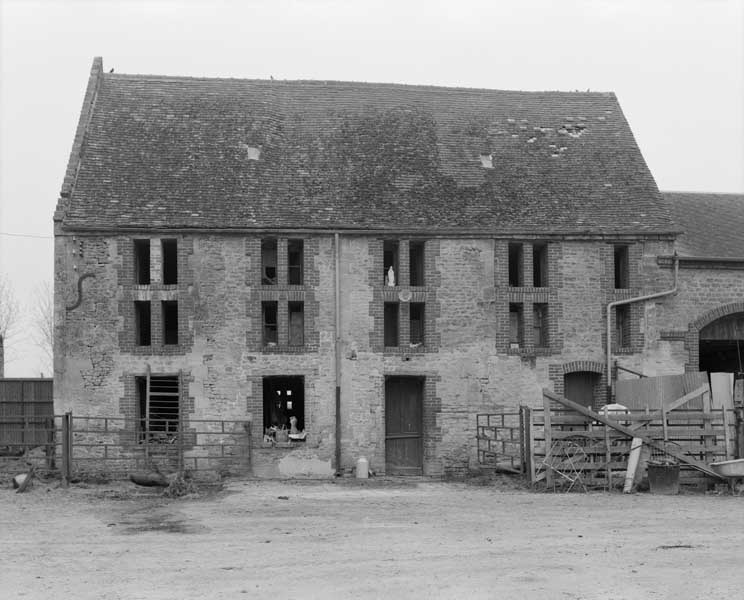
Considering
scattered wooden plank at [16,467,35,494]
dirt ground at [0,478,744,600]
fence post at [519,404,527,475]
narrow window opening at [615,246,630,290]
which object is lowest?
dirt ground at [0,478,744,600]

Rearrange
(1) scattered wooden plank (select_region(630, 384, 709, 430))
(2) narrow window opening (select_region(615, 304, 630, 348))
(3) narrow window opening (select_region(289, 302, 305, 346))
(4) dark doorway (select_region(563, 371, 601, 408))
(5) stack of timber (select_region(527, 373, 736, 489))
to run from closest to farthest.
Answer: (5) stack of timber (select_region(527, 373, 736, 489)) → (1) scattered wooden plank (select_region(630, 384, 709, 430)) → (3) narrow window opening (select_region(289, 302, 305, 346)) → (4) dark doorway (select_region(563, 371, 601, 408)) → (2) narrow window opening (select_region(615, 304, 630, 348))

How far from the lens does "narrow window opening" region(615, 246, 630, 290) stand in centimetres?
2777

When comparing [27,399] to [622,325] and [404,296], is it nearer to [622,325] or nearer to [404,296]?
[404,296]

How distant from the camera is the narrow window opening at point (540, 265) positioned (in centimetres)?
2767

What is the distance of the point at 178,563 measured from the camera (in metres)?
13.9

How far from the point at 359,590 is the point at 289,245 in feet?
52.3

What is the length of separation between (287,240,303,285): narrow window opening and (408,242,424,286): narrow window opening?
2826 millimetres

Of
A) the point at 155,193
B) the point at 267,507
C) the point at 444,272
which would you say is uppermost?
the point at 155,193

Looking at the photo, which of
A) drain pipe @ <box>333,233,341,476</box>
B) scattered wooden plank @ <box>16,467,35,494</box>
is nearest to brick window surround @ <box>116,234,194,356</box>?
drain pipe @ <box>333,233,341,476</box>

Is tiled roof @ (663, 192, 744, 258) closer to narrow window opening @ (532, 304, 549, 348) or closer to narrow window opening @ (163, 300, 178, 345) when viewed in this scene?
narrow window opening @ (532, 304, 549, 348)

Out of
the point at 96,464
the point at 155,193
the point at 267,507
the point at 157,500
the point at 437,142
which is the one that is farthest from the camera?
the point at 437,142

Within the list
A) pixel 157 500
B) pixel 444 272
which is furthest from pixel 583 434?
pixel 157 500

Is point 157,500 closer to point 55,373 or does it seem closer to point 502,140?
point 55,373

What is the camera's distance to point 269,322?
27.0 m
